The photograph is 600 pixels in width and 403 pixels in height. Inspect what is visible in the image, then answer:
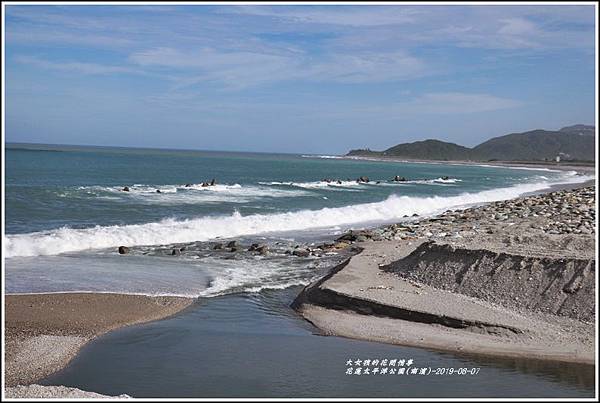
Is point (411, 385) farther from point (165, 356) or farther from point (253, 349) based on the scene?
point (165, 356)

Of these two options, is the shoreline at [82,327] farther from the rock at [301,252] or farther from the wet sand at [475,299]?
the rock at [301,252]

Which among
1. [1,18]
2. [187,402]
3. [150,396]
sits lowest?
[150,396]

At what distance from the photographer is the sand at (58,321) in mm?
9062

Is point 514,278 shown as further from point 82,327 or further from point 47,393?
point 47,393

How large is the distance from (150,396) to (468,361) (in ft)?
14.9

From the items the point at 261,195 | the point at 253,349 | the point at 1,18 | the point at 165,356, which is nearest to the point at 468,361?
the point at 253,349

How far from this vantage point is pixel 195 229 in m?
23.2

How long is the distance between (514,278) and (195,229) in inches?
542

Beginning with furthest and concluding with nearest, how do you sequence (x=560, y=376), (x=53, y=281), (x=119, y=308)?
1. (x=53, y=281)
2. (x=119, y=308)
3. (x=560, y=376)

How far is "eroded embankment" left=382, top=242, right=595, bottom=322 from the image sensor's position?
35.6 feet

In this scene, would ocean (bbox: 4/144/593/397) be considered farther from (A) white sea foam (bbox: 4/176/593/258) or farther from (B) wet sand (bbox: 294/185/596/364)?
(B) wet sand (bbox: 294/185/596/364)

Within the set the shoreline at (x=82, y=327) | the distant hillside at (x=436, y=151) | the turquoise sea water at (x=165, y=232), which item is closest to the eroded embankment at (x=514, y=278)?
the shoreline at (x=82, y=327)

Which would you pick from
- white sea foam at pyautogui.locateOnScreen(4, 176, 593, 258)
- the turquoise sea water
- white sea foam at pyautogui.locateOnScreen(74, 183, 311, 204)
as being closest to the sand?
the turquoise sea water

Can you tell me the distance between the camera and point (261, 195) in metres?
39.8
